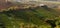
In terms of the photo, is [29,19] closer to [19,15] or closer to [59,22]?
[19,15]

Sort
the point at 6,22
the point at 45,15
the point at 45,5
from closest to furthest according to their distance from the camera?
the point at 6,22, the point at 45,15, the point at 45,5

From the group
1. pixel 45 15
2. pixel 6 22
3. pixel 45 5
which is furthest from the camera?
pixel 45 5

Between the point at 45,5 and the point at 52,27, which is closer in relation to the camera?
the point at 52,27

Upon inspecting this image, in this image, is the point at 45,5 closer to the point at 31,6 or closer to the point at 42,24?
the point at 31,6

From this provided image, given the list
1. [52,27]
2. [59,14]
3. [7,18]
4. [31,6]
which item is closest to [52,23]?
[52,27]

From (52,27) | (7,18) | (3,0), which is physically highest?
(3,0)

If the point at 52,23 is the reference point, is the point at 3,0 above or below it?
above
